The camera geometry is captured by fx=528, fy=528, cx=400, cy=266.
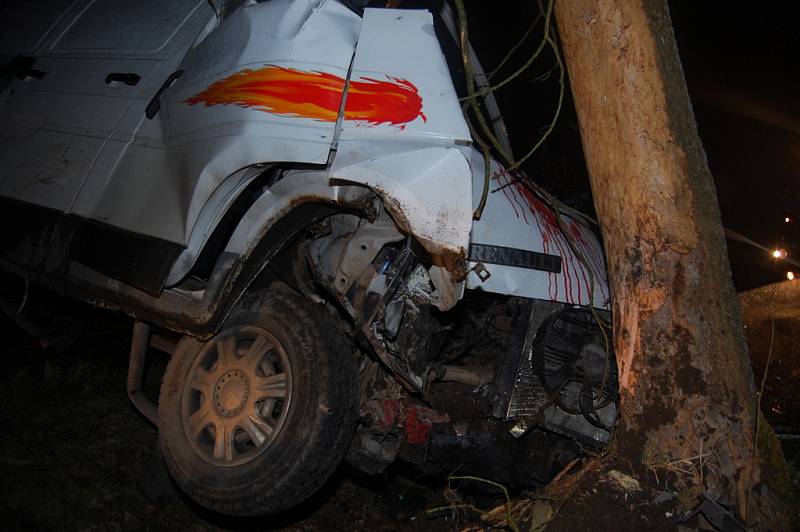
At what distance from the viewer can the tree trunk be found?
1.82 meters

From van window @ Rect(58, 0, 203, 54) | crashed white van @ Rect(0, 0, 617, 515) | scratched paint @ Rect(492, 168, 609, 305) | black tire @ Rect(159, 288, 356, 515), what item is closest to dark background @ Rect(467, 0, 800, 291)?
scratched paint @ Rect(492, 168, 609, 305)

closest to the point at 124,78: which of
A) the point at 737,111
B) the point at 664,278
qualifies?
the point at 664,278

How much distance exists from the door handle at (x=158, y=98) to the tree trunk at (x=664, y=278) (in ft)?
5.78

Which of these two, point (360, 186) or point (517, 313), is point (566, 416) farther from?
point (360, 186)

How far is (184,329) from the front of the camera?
7.45 feet

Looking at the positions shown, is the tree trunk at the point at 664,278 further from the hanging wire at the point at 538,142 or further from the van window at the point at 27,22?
the van window at the point at 27,22

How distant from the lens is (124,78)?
271 cm

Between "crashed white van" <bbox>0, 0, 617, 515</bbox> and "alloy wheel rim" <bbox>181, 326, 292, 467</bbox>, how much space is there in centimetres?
1

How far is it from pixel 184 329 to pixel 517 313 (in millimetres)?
1673

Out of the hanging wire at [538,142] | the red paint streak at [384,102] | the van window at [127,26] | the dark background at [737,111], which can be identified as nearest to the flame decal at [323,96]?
the red paint streak at [384,102]

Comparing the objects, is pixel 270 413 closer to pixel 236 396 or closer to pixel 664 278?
pixel 236 396

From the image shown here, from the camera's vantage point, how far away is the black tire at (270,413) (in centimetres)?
204

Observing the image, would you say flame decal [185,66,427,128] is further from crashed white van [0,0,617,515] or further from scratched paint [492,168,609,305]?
scratched paint [492,168,609,305]

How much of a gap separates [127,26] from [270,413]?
234 cm
